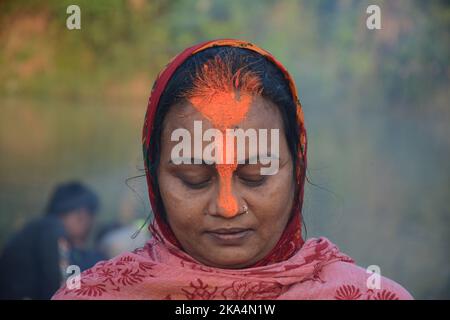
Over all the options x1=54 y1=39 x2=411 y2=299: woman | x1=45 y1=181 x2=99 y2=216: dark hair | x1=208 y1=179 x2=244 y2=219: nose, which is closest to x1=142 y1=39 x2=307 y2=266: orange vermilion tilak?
x1=54 y1=39 x2=411 y2=299: woman

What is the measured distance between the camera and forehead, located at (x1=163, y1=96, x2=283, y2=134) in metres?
2.32

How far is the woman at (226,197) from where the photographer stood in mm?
2297

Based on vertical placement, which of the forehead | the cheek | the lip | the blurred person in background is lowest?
the blurred person in background

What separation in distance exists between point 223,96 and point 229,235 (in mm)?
442

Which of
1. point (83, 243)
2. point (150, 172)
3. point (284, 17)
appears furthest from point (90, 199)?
point (150, 172)

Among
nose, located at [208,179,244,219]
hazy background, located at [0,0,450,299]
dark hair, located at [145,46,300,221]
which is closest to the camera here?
nose, located at [208,179,244,219]

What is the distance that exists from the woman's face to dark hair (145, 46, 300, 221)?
0.03 metres

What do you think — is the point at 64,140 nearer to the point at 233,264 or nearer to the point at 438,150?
the point at 438,150

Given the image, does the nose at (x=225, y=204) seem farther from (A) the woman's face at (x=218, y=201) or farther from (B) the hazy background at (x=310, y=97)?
(B) the hazy background at (x=310, y=97)

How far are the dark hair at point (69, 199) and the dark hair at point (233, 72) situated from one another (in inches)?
153

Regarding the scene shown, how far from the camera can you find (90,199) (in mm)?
6320

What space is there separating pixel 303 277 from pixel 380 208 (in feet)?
13.8

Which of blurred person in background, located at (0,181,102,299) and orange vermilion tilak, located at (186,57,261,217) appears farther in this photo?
blurred person in background, located at (0,181,102,299)

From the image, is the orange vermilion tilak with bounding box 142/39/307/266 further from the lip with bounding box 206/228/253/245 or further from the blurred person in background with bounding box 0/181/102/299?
the blurred person in background with bounding box 0/181/102/299
